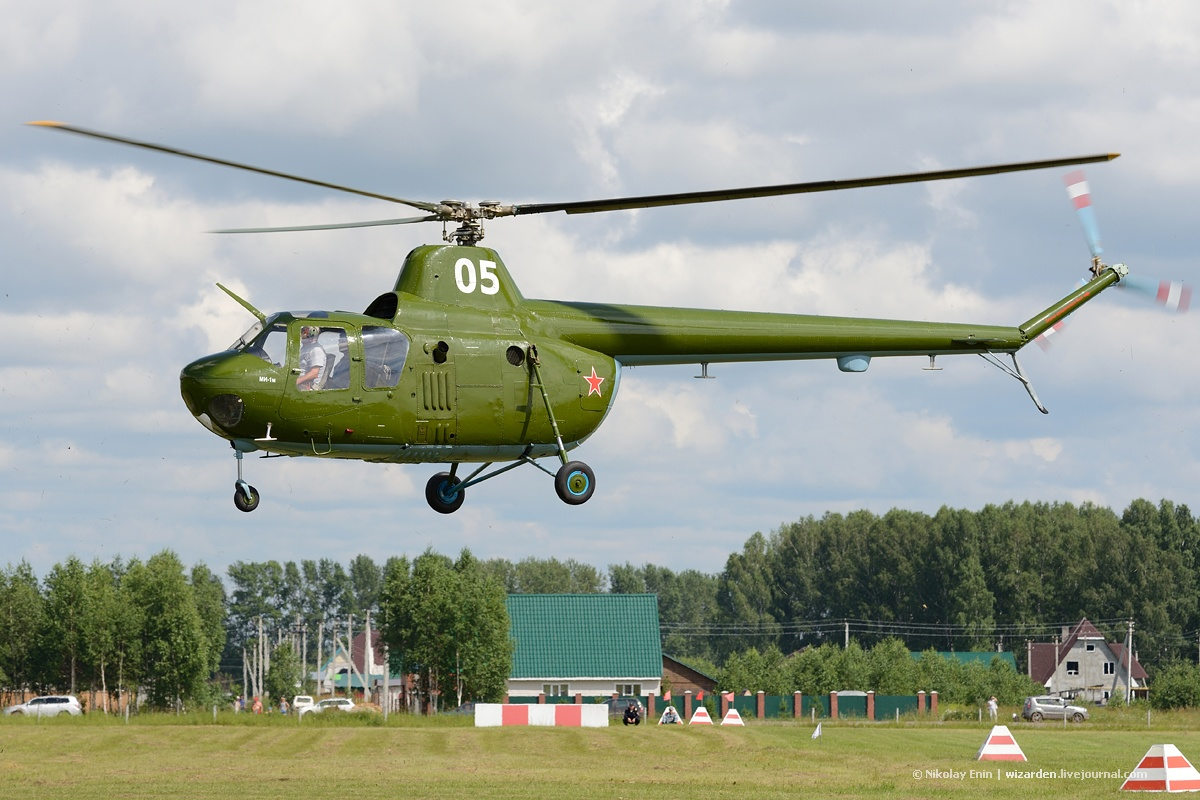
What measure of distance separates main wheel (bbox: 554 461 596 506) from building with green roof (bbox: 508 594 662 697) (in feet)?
236

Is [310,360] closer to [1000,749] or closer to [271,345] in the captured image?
[271,345]

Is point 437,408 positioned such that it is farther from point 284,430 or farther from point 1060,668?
point 1060,668

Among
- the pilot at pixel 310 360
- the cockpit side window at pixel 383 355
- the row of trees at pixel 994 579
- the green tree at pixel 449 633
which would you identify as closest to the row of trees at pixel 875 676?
the green tree at pixel 449 633

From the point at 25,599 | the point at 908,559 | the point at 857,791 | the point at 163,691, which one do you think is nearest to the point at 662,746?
the point at 857,791

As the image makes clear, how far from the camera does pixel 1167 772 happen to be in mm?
34500

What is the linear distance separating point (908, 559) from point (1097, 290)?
413 feet

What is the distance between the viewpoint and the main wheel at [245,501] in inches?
738

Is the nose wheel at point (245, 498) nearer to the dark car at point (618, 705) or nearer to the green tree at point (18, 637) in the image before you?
the dark car at point (618, 705)

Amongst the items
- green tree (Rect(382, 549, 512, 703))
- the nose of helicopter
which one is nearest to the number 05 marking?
the nose of helicopter

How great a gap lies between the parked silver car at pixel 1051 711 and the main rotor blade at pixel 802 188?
71.7 metres

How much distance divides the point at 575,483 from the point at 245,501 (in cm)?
464

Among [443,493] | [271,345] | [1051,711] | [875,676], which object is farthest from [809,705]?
[271,345]

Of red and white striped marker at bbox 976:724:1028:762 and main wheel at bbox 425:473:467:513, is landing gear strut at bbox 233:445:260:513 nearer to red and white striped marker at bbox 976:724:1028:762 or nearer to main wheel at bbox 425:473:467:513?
main wheel at bbox 425:473:467:513

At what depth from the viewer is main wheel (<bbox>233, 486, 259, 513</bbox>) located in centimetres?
1875
